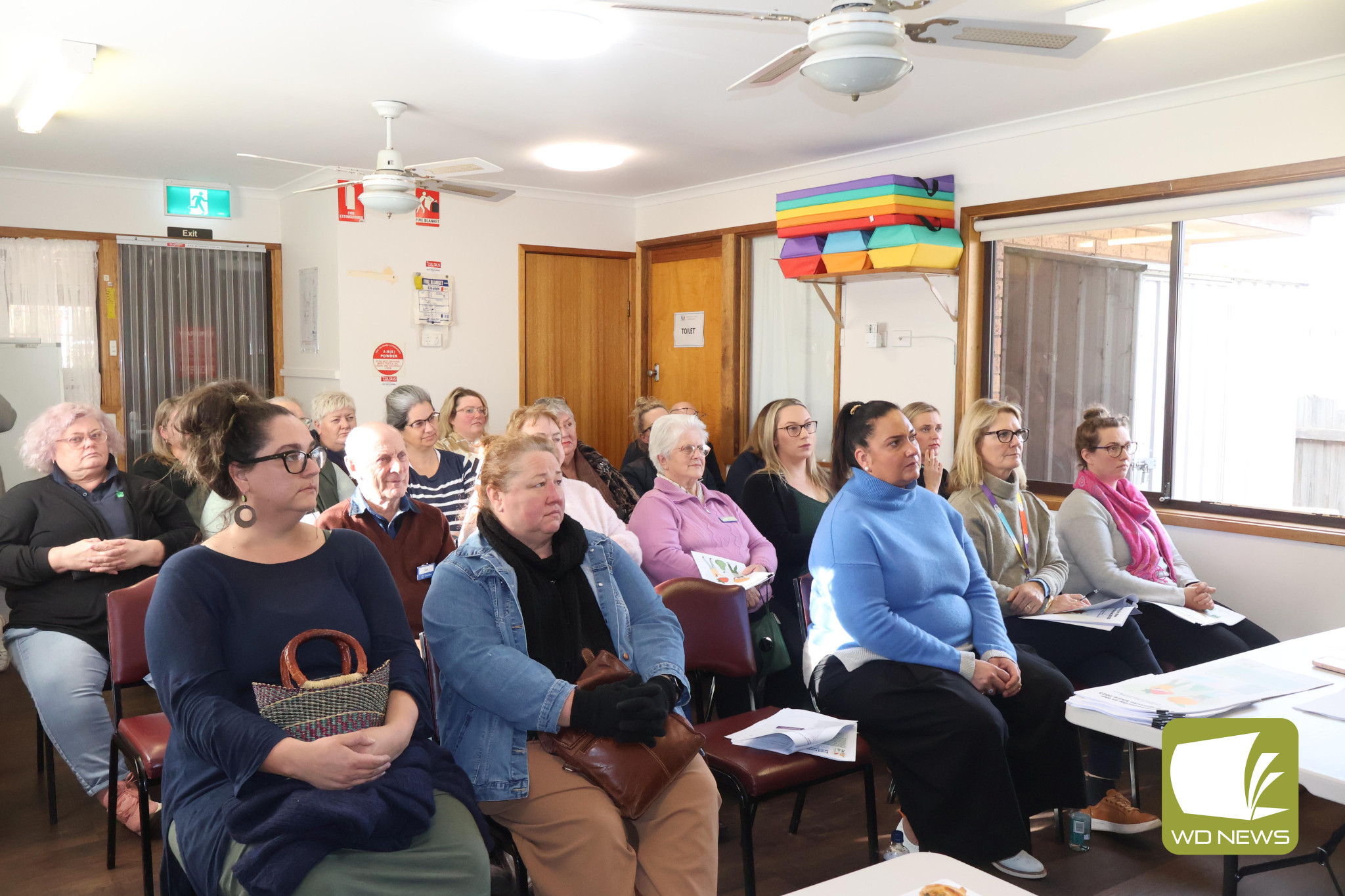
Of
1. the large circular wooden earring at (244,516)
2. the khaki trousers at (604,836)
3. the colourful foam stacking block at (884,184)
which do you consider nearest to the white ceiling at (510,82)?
the colourful foam stacking block at (884,184)

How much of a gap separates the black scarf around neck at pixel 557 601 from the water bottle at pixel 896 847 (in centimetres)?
102

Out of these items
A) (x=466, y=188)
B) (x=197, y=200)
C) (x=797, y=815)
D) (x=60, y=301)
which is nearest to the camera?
(x=797, y=815)

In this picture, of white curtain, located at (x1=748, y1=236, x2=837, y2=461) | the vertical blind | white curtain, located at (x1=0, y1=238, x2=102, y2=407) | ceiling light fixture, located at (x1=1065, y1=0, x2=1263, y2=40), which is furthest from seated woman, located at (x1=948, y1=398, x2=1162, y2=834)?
white curtain, located at (x1=0, y1=238, x2=102, y2=407)

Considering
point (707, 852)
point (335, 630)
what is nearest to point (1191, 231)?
point (707, 852)

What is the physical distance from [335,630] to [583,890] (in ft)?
2.34

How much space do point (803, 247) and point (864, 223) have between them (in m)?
0.45

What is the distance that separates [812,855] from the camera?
2.82 m

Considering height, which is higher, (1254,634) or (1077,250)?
(1077,250)

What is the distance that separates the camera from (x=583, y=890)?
6.45 ft

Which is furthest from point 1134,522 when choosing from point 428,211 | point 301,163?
point 428,211

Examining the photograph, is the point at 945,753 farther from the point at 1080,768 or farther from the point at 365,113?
the point at 365,113

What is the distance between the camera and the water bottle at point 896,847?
2629 mm

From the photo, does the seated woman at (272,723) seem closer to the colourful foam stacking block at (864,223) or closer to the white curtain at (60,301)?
the colourful foam stacking block at (864,223)

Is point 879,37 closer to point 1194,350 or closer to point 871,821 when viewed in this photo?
point 871,821
